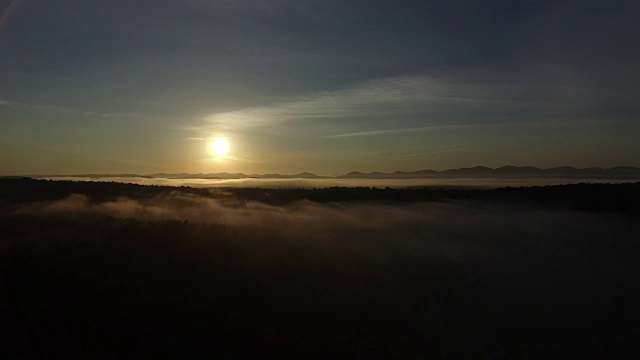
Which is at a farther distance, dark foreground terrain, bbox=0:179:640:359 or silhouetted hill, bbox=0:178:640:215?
silhouetted hill, bbox=0:178:640:215

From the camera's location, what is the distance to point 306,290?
3656 cm

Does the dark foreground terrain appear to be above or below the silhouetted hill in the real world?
below

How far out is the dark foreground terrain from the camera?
25750 millimetres

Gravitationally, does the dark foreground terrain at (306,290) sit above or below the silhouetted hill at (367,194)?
below

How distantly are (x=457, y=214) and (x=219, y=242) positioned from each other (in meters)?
68.2

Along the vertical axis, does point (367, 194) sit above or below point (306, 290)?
above

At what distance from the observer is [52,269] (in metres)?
33.4

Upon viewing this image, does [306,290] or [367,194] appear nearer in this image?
[306,290]

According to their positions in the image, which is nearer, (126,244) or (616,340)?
(616,340)

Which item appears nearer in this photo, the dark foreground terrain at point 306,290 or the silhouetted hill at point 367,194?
the dark foreground terrain at point 306,290

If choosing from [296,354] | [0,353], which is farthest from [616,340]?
[0,353]

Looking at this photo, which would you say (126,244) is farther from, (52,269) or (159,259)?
(52,269)

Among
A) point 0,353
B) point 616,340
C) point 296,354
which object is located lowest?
point 616,340

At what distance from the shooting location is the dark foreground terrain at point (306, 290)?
25750 millimetres
